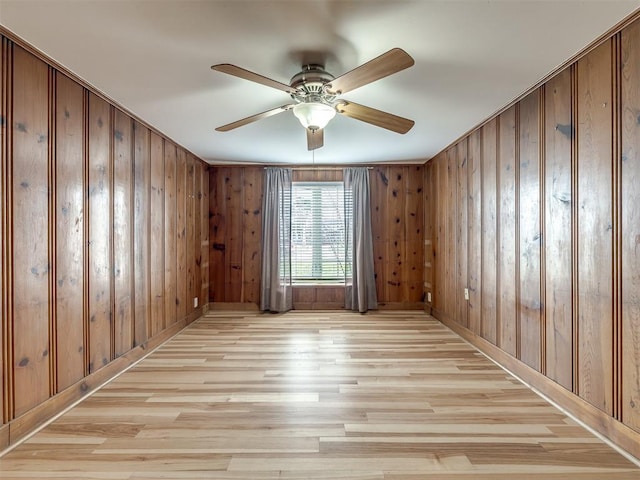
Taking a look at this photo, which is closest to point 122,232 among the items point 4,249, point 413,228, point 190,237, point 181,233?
point 4,249

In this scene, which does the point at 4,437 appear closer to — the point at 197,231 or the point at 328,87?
the point at 328,87

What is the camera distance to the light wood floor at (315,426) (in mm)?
1537

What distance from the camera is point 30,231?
1.82m

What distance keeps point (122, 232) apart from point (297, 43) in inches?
83.2

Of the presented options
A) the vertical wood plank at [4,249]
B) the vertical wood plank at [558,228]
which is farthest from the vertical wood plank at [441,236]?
the vertical wood plank at [4,249]

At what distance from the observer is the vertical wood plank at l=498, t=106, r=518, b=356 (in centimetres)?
259

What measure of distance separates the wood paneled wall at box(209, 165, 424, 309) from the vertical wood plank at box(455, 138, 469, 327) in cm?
109

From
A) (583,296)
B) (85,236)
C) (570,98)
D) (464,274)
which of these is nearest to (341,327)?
(464,274)

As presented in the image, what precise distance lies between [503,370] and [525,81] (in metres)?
2.25

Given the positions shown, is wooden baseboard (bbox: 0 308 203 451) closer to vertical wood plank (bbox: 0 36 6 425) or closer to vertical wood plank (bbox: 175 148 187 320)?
vertical wood plank (bbox: 0 36 6 425)

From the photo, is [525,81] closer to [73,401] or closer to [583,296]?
[583,296]

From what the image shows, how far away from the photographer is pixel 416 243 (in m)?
4.78

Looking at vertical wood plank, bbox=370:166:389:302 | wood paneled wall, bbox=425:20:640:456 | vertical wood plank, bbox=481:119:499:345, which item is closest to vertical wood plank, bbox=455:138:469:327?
wood paneled wall, bbox=425:20:640:456

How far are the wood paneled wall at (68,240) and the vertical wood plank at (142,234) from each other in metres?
0.01
